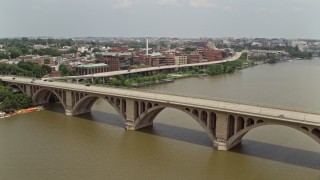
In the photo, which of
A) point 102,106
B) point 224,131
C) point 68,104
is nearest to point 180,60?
point 102,106

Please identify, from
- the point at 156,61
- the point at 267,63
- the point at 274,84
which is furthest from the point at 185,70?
the point at 267,63

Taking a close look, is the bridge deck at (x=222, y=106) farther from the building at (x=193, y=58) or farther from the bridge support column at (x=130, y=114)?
the building at (x=193, y=58)

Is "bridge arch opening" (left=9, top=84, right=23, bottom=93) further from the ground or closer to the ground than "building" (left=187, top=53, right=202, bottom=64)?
closer to the ground

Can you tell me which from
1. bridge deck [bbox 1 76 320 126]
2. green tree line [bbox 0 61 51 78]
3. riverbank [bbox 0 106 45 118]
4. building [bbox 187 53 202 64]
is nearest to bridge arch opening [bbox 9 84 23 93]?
riverbank [bbox 0 106 45 118]

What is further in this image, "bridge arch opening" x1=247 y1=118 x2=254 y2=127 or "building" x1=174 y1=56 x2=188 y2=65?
"building" x1=174 y1=56 x2=188 y2=65

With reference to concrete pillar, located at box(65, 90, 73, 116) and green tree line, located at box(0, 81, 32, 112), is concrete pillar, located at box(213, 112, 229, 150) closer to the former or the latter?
concrete pillar, located at box(65, 90, 73, 116)

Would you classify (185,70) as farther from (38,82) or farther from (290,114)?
(290,114)

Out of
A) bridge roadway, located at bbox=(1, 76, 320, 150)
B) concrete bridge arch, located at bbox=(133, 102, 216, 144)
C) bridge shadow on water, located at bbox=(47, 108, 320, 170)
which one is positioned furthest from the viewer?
concrete bridge arch, located at bbox=(133, 102, 216, 144)
